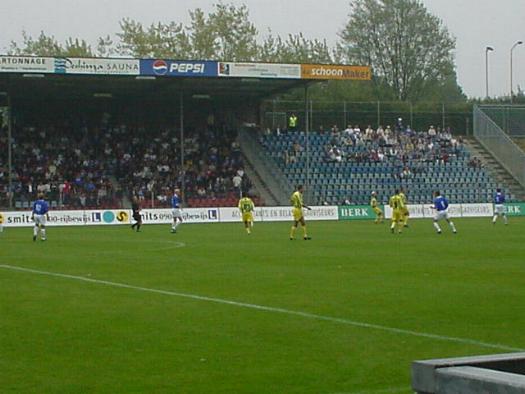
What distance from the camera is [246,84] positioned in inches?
2483

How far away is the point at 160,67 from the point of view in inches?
2213

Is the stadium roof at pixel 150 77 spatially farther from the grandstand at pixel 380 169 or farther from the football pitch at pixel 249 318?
the football pitch at pixel 249 318

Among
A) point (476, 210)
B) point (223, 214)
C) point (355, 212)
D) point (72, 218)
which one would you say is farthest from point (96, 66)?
point (476, 210)

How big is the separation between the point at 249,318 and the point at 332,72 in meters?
45.3

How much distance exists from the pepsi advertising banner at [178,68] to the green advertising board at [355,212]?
10.6 m

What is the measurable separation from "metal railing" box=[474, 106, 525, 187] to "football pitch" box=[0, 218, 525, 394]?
4144cm

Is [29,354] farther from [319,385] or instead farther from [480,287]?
[480,287]

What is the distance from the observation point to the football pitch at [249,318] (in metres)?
10.7

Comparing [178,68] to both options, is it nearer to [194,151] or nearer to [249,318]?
[194,151]

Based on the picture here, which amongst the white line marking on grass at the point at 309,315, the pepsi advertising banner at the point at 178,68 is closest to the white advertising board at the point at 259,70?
the pepsi advertising banner at the point at 178,68

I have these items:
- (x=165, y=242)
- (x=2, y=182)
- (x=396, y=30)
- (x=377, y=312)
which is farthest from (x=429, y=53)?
(x=377, y=312)

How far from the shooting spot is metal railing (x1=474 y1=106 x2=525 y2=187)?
7006 cm

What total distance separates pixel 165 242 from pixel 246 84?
90.4 ft

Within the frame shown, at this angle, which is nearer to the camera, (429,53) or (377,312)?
(377,312)
